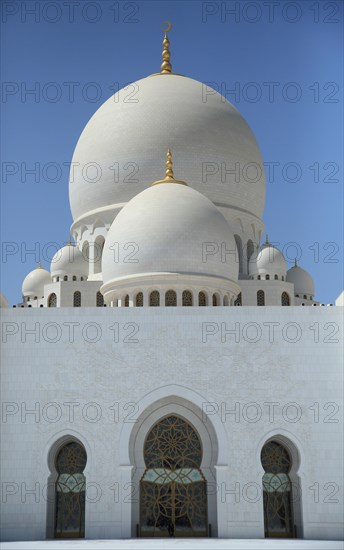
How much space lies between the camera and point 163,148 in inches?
879

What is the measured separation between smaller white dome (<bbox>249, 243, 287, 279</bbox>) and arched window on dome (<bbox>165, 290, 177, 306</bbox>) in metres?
5.89

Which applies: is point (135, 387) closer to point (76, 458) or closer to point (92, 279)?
point (76, 458)

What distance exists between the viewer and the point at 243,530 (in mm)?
15258

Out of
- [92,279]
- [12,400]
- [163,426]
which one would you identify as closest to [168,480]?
[163,426]

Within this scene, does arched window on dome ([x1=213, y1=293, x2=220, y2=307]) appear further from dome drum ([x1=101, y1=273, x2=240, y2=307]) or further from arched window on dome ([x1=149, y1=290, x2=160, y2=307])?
arched window on dome ([x1=149, y1=290, x2=160, y2=307])

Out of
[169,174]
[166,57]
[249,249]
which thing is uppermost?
[166,57]

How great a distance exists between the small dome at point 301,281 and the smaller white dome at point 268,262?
5.77 feet

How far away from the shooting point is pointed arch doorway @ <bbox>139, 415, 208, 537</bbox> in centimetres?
1542

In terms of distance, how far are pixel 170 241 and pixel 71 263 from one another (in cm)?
579

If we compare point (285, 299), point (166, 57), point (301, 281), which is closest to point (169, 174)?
point (285, 299)

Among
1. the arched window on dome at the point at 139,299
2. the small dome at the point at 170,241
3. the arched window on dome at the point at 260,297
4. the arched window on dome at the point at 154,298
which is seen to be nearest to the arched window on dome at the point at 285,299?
the arched window on dome at the point at 260,297

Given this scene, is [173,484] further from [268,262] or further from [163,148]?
[268,262]

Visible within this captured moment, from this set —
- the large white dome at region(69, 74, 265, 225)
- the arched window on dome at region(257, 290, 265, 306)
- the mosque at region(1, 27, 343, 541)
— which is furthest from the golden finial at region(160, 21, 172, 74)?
the mosque at region(1, 27, 343, 541)

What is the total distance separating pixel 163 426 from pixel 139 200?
6145mm
